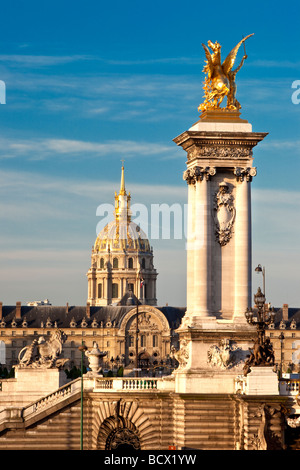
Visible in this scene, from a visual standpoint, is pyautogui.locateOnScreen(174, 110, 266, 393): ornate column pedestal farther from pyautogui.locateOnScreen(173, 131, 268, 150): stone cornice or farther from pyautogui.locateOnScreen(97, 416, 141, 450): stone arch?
pyautogui.locateOnScreen(97, 416, 141, 450): stone arch

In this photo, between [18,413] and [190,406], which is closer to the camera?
[190,406]

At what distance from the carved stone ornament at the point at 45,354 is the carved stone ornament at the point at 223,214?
540 inches

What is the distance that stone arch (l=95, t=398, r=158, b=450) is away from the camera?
2242 inches

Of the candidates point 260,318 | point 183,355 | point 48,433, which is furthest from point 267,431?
point 48,433

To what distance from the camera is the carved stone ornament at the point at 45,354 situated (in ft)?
223

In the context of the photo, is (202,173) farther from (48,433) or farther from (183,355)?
(48,433)

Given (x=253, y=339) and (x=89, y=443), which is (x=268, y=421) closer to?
(x=253, y=339)

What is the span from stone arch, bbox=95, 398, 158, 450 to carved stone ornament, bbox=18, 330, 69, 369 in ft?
34.1

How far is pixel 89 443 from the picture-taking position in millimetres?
57719

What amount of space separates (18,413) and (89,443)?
3.39 meters

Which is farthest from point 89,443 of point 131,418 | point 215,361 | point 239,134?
point 239,134

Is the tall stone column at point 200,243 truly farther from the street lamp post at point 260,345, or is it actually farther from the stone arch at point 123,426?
the stone arch at point 123,426

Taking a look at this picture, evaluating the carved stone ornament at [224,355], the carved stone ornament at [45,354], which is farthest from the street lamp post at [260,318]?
the carved stone ornament at [45,354]

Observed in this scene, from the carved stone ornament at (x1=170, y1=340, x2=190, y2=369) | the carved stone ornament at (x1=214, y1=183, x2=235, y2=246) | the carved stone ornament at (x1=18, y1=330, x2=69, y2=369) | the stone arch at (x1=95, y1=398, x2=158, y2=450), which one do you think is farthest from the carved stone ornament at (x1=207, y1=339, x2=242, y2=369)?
the carved stone ornament at (x1=18, y1=330, x2=69, y2=369)
